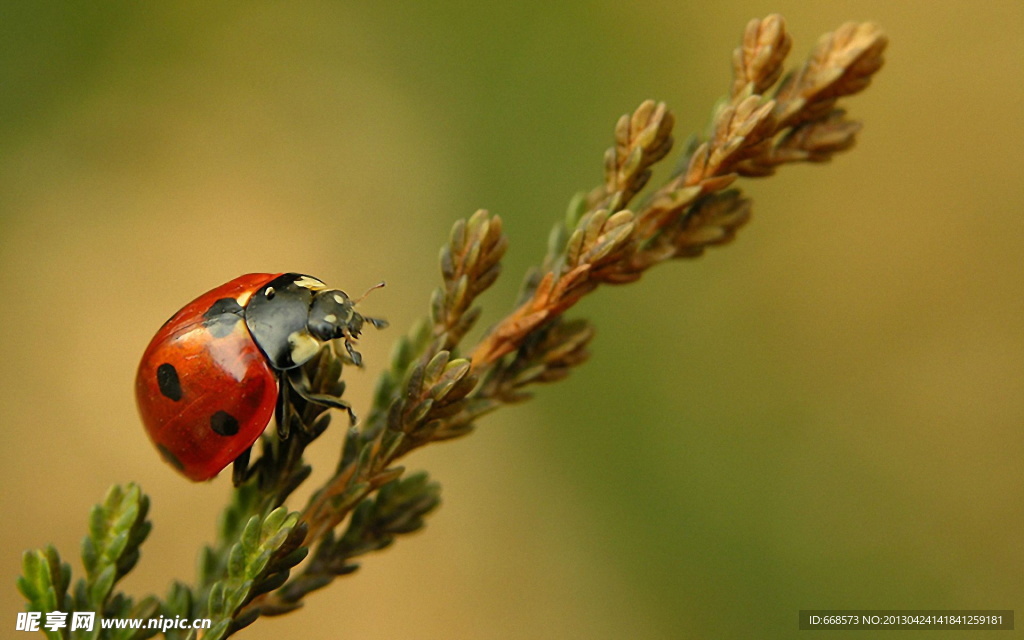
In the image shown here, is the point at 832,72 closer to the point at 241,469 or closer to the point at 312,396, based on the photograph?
the point at 312,396

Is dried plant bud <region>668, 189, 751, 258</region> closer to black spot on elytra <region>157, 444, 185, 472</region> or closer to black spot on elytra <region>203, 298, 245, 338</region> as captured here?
black spot on elytra <region>203, 298, 245, 338</region>

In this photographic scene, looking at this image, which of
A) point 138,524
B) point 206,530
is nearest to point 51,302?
point 206,530

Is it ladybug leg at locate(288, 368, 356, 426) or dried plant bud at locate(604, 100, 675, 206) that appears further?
dried plant bud at locate(604, 100, 675, 206)

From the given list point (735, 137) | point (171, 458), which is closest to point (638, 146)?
point (735, 137)

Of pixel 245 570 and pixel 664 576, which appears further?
pixel 664 576

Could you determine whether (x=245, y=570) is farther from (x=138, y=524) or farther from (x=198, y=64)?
(x=198, y=64)

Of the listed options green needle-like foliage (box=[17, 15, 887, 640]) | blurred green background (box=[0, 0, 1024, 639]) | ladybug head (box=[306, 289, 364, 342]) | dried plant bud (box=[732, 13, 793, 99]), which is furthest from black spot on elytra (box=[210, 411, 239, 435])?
blurred green background (box=[0, 0, 1024, 639])
